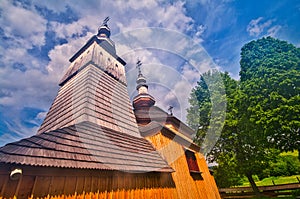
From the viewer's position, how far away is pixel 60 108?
8.09 metres

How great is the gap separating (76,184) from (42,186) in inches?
28.8

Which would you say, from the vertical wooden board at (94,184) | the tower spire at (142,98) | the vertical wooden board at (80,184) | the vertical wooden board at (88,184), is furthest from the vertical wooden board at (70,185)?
the tower spire at (142,98)

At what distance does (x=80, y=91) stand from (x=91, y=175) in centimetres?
486

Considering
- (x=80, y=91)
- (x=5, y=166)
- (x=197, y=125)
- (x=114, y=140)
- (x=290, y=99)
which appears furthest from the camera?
(x=197, y=125)

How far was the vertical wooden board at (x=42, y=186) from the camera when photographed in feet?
10.2

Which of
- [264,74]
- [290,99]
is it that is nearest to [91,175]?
[290,99]

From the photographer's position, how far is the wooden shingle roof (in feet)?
10.8

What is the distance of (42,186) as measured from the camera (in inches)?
125

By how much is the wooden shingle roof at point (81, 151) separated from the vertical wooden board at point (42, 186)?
0.31 m

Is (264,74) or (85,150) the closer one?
(85,150)

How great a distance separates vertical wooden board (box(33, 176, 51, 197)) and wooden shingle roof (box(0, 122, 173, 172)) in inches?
12.4

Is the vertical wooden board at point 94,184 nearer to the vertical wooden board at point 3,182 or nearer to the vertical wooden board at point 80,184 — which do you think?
the vertical wooden board at point 80,184

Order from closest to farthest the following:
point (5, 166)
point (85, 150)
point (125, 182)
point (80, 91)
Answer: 1. point (5, 166)
2. point (85, 150)
3. point (125, 182)
4. point (80, 91)

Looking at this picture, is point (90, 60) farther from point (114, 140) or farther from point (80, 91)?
point (114, 140)
